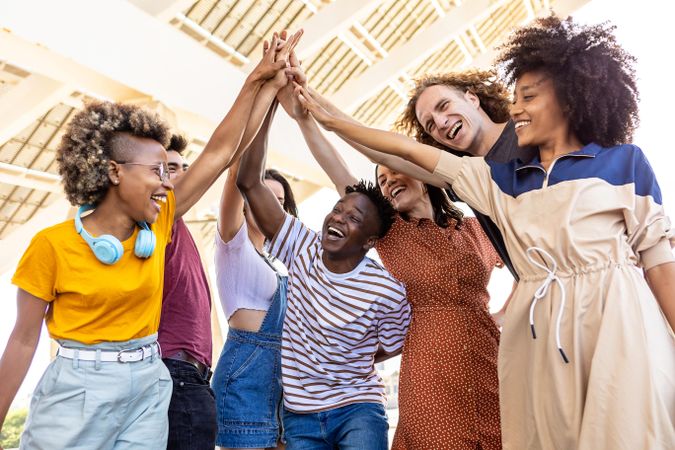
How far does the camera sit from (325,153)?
287 cm

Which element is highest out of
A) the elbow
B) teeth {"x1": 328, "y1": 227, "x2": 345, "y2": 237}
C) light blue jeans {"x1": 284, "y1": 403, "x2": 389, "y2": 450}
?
the elbow

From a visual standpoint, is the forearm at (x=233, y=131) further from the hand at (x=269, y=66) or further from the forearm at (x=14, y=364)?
the forearm at (x=14, y=364)

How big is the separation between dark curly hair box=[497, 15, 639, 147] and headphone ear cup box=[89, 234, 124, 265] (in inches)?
45.7

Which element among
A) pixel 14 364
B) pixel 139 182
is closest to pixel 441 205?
pixel 139 182

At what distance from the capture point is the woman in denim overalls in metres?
2.62

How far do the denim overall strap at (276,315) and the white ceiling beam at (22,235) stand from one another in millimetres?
6665

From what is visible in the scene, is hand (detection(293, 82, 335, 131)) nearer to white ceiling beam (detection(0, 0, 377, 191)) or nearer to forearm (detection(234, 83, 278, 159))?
forearm (detection(234, 83, 278, 159))

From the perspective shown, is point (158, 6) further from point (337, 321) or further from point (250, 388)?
point (337, 321)

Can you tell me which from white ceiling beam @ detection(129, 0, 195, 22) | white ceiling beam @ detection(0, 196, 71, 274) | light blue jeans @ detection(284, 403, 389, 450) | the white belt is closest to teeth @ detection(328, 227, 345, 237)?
light blue jeans @ detection(284, 403, 389, 450)

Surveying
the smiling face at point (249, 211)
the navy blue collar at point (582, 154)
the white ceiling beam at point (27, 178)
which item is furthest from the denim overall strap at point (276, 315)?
the white ceiling beam at point (27, 178)

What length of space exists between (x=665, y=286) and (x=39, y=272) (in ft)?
4.83

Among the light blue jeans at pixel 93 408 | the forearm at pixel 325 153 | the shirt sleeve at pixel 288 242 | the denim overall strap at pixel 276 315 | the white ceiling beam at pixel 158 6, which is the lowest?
the light blue jeans at pixel 93 408

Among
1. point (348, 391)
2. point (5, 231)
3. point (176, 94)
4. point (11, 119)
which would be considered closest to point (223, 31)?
point (176, 94)

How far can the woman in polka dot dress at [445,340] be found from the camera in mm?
2320
